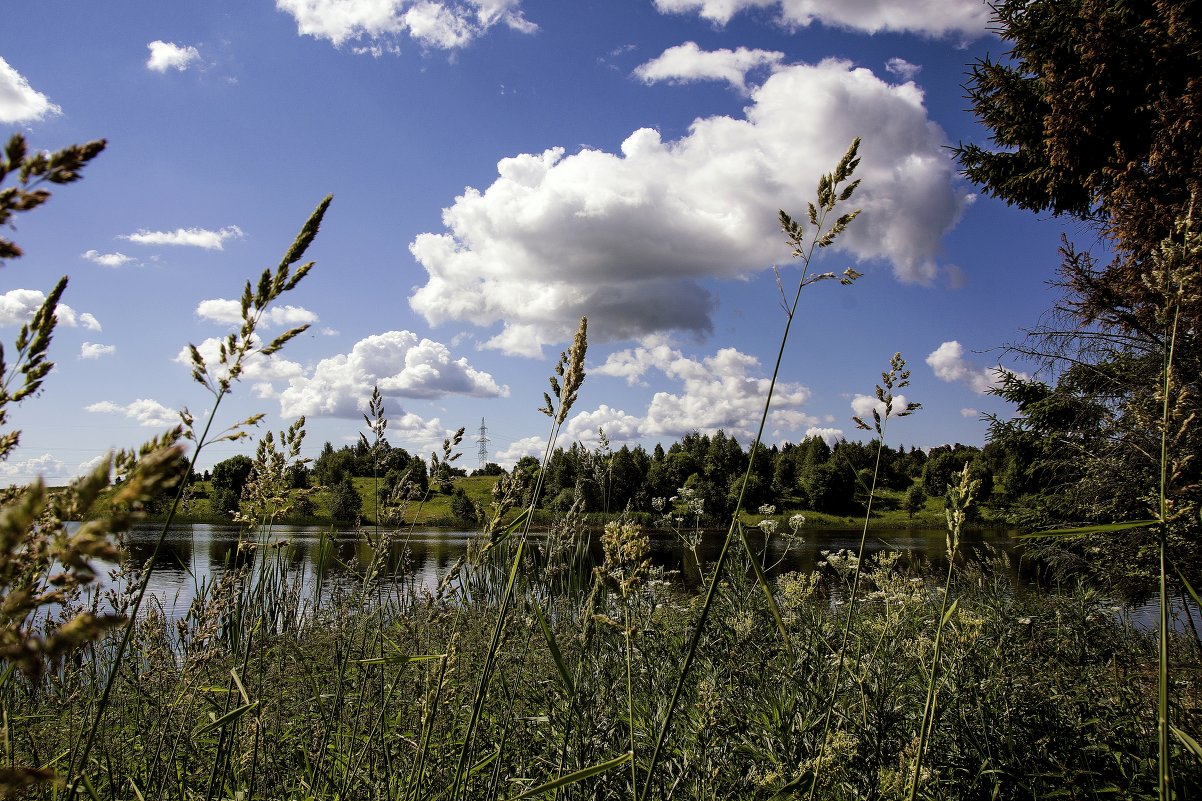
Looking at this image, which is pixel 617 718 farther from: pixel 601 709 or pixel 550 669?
pixel 550 669

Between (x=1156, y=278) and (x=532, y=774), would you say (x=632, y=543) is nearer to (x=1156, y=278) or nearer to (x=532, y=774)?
(x=1156, y=278)

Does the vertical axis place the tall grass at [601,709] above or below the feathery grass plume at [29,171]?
below

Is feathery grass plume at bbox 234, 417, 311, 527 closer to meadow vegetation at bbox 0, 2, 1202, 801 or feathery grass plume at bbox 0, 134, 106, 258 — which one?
meadow vegetation at bbox 0, 2, 1202, 801

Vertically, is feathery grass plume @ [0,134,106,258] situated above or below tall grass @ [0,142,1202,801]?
A: above

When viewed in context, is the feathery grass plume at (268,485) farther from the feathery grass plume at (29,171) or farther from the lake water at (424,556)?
the feathery grass plume at (29,171)

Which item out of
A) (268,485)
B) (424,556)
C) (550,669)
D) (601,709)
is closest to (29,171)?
(268,485)

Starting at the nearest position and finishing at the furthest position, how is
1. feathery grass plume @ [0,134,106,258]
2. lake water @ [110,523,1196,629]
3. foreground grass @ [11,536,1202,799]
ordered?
feathery grass plume @ [0,134,106,258]
foreground grass @ [11,536,1202,799]
lake water @ [110,523,1196,629]

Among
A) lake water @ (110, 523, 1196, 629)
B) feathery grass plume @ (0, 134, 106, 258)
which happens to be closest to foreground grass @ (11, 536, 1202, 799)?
lake water @ (110, 523, 1196, 629)

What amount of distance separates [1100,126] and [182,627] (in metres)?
18.2

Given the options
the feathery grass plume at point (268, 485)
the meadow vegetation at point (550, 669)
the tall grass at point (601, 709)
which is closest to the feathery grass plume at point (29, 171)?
the meadow vegetation at point (550, 669)

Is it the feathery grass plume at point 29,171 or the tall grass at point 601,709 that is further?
the tall grass at point 601,709

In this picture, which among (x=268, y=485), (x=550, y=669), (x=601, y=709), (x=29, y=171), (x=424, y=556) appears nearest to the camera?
(x=29, y=171)

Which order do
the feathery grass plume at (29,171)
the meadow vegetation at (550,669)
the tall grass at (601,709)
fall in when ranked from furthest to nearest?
the tall grass at (601,709)
the meadow vegetation at (550,669)
the feathery grass plume at (29,171)

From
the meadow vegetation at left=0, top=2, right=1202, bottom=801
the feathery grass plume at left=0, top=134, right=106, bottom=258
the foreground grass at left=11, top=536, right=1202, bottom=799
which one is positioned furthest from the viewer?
the foreground grass at left=11, top=536, right=1202, bottom=799
